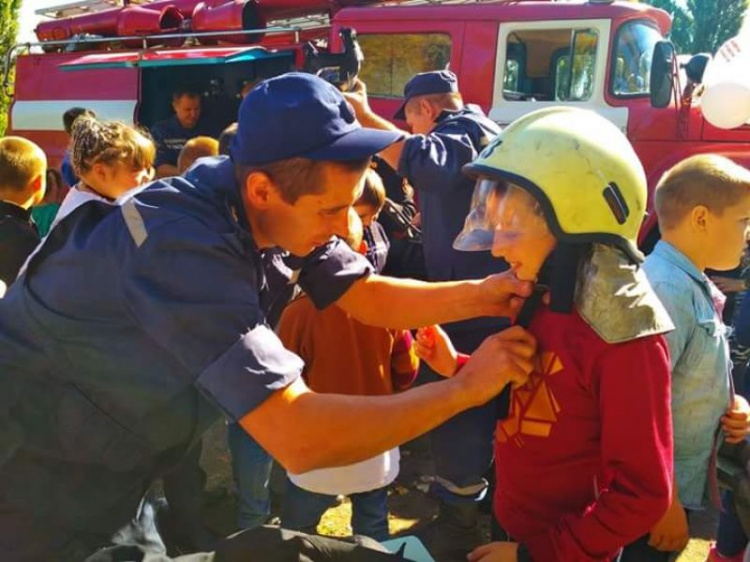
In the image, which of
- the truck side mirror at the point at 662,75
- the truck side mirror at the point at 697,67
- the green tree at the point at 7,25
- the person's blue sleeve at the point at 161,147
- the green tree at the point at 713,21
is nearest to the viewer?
the truck side mirror at the point at 662,75

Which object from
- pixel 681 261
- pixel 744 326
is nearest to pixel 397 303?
pixel 681 261

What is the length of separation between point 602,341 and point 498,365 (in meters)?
0.22

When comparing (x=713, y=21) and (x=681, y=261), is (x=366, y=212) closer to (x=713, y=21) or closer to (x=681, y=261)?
(x=681, y=261)

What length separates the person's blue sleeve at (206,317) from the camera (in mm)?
1338

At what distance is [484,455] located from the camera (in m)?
3.09

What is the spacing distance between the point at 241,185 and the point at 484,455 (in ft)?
6.33

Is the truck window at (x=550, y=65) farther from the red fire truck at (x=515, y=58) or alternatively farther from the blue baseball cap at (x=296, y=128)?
the blue baseball cap at (x=296, y=128)

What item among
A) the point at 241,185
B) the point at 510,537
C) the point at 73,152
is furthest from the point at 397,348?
the point at 73,152

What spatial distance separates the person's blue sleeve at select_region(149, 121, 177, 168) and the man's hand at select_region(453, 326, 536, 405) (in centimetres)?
445

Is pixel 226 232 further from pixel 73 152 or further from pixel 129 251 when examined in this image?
pixel 73 152

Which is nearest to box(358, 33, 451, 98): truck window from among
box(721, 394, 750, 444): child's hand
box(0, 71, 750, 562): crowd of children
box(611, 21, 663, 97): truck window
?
box(611, 21, 663, 97): truck window

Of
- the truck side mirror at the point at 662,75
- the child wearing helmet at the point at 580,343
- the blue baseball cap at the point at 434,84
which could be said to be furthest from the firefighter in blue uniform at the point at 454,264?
the truck side mirror at the point at 662,75

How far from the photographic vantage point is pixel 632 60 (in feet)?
16.9

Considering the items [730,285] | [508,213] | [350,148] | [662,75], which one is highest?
[662,75]
